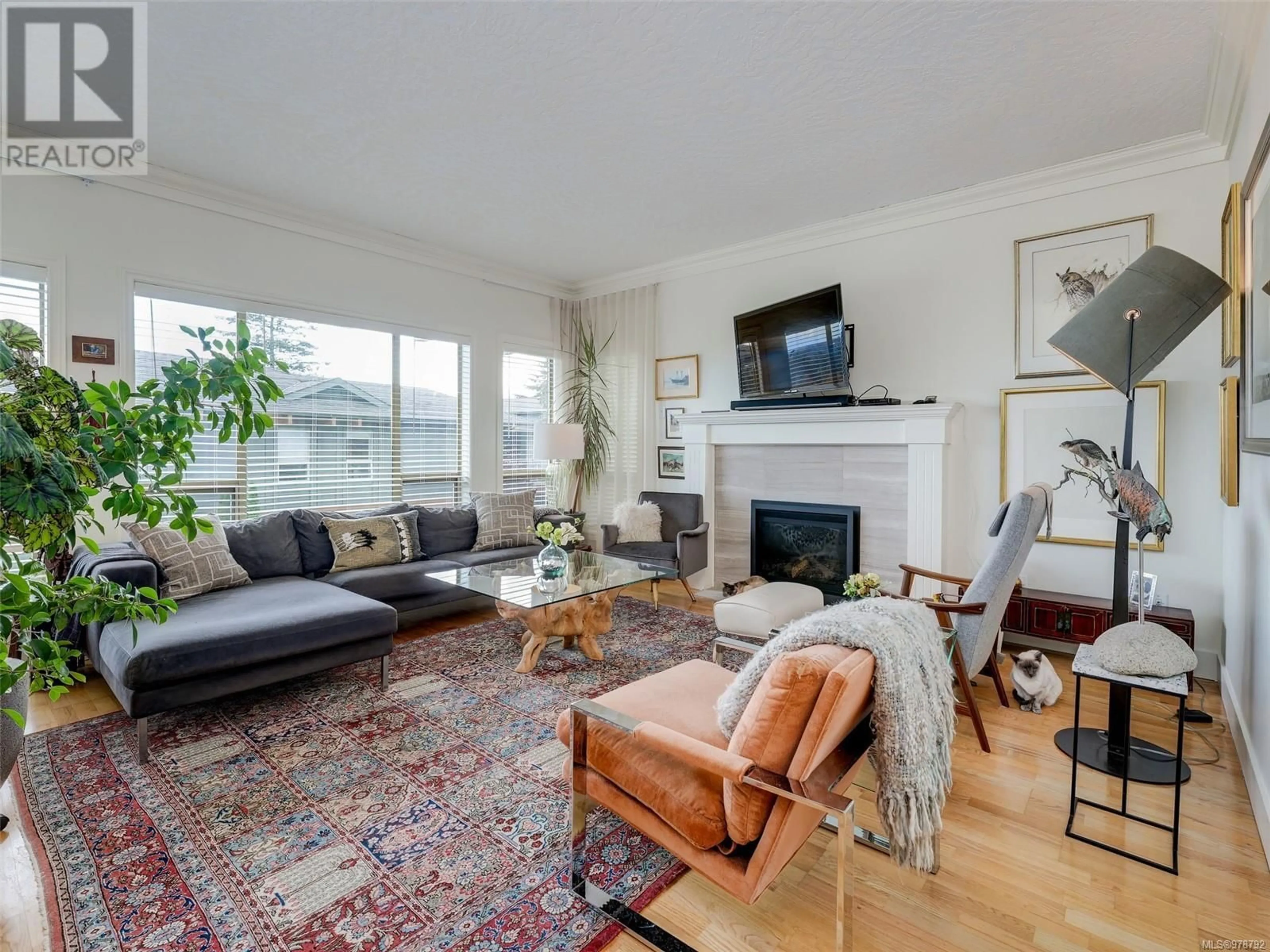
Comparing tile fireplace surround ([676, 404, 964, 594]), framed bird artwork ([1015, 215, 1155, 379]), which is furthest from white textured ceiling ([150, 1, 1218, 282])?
tile fireplace surround ([676, 404, 964, 594])

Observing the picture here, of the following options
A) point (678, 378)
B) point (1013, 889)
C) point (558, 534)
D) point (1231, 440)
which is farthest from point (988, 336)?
point (1013, 889)

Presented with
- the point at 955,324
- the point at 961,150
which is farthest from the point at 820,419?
the point at 961,150

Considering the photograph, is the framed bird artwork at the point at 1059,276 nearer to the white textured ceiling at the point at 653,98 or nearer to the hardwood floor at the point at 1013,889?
the white textured ceiling at the point at 653,98

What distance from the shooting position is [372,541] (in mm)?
4133

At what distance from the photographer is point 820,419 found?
4.42 m

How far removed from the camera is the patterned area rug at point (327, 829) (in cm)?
157

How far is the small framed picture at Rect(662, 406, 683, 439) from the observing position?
18.2 ft

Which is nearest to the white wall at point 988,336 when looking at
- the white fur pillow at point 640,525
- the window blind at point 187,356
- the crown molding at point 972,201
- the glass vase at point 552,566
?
the crown molding at point 972,201

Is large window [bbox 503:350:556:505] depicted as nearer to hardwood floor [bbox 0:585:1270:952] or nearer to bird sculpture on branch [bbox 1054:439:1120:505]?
hardwood floor [bbox 0:585:1270:952]

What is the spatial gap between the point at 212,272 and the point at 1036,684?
536cm

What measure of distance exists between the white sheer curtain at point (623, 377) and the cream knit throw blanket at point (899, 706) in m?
4.21

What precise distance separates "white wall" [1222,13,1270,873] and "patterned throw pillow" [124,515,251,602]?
14.4ft

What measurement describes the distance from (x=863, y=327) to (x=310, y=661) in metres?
4.10

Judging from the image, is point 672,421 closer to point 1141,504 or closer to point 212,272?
point 212,272
